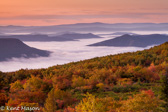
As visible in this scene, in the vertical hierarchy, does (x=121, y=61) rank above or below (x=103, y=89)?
above

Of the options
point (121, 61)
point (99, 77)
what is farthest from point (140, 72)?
point (121, 61)

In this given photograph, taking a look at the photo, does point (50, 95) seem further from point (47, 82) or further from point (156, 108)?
point (47, 82)

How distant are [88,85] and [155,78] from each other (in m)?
5.51

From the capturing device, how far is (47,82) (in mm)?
16250

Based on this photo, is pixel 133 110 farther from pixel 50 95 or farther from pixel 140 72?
pixel 140 72

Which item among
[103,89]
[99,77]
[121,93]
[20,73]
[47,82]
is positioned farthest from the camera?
[20,73]

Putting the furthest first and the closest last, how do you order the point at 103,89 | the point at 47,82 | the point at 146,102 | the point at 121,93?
1. the point at 47,82
2. the point at 103,89
3. the point at 121,93
4. the point at 146,102

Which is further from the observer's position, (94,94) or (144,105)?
(94,94)

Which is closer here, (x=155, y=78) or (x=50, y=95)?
(x=50, y=95)

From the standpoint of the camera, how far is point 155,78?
16844mm

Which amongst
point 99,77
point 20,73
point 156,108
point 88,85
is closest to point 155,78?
point 99,77

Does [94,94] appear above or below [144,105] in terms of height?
below

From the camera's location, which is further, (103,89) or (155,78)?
(155,78)

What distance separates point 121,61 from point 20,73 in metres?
12.5
